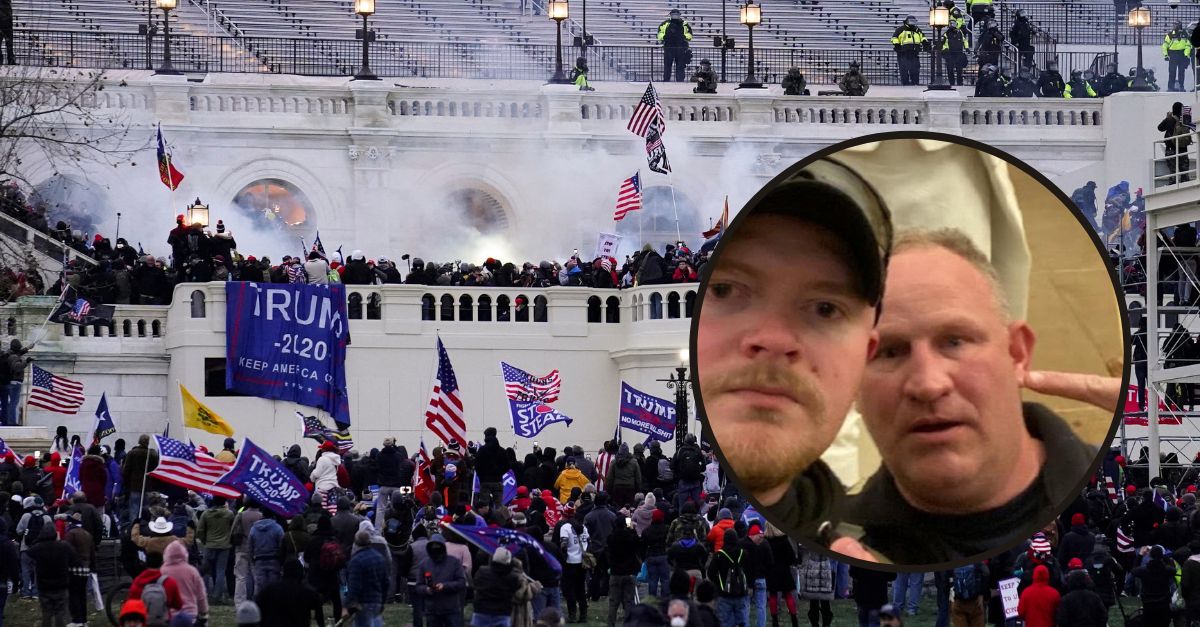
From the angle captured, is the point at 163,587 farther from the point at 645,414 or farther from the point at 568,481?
the point at 645,414

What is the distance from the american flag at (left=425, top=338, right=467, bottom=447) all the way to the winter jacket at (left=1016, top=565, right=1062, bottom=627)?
36.4 ft

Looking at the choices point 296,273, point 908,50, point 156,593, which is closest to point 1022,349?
point 156,593

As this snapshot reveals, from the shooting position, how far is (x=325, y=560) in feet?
69.7

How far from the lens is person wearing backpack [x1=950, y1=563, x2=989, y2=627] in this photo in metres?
20.4

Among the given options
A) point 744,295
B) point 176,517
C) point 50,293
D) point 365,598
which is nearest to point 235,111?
point 50,293

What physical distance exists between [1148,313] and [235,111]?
19.8 m

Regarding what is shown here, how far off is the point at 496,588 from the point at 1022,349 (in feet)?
37.5

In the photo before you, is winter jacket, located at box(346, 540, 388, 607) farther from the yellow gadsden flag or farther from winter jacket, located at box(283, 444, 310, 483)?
the yellow gadsden flag

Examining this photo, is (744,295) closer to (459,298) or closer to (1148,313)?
(1148,313)

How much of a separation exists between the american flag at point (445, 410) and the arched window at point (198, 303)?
777 cm

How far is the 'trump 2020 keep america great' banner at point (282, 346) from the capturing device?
1443 inches

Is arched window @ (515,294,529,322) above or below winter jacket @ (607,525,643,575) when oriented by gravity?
above

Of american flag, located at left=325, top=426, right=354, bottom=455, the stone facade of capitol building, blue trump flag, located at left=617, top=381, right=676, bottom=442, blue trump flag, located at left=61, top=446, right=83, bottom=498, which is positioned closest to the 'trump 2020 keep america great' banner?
american flag, located at left=325, top=426, right=354, bottom=455

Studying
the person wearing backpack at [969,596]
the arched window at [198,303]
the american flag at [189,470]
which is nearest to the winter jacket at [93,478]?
the american flag at [189,470]
